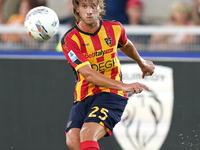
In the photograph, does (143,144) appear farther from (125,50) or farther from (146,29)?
(146,29)

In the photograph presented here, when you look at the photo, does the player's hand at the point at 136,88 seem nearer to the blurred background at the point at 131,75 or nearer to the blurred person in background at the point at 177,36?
the blurred background at the point at 131,75

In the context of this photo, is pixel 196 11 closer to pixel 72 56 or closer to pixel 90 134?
pixel 72 56

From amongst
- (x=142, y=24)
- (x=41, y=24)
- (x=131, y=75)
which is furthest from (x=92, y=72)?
(x=142, y=24)

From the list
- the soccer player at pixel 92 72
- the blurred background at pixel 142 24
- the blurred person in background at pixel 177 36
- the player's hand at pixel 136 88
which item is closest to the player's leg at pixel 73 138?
the soccer player at pixel 92 72

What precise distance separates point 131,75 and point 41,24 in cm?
139

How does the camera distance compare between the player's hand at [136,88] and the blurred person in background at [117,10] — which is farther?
the blurred person in background at [117,10]

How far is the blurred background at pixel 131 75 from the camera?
16.8ft

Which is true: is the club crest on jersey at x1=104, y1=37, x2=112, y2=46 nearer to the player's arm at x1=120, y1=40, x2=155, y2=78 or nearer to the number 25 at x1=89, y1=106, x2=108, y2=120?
the player's arm at x1=120, y1=40, x2=155, y2=78

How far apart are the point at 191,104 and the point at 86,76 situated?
1.74 meters

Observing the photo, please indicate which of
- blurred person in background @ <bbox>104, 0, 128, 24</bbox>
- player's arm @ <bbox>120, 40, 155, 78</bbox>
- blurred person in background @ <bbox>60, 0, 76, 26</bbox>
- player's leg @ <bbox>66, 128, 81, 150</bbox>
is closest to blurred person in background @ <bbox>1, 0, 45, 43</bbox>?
blurred person in background @ <bbox>60, 0, 76, 26</bbox>

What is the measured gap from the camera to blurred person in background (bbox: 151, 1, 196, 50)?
6.00 meters

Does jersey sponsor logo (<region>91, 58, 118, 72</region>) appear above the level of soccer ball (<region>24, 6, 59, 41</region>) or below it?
below

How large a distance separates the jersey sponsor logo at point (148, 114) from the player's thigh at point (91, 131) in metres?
1.28

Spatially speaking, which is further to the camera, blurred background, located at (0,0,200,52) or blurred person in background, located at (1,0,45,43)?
blurred person in background, located at (1,0,45,43)
